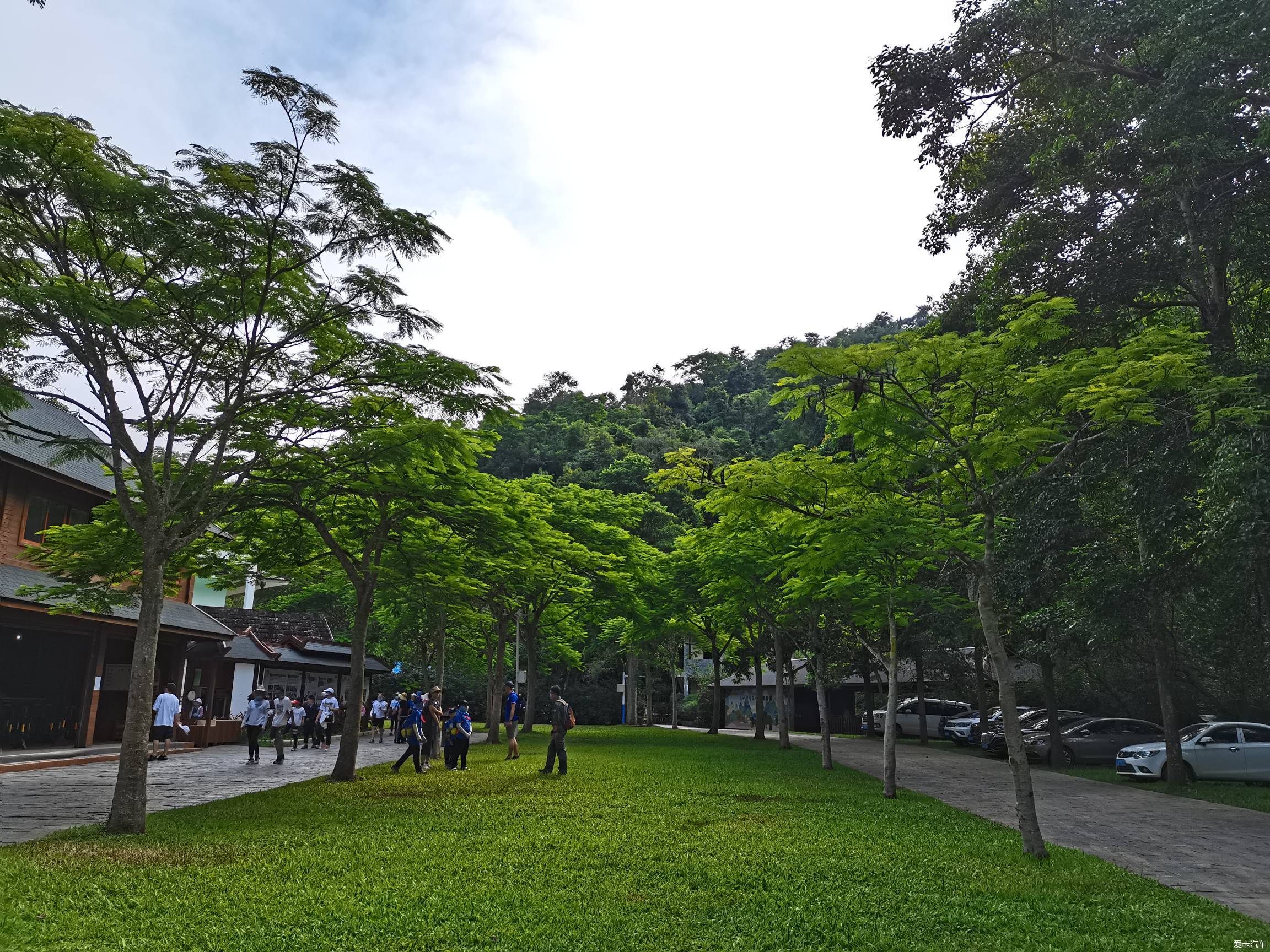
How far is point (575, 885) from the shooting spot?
7.27 m

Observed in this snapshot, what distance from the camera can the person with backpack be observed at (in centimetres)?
1658

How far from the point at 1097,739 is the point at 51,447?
28052 mm

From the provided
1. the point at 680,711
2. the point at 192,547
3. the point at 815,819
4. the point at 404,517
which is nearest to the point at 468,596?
the point at 404,517

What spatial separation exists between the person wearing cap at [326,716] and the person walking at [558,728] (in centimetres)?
1212

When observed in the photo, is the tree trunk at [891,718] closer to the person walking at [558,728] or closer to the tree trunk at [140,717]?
the person walking at [558,728]

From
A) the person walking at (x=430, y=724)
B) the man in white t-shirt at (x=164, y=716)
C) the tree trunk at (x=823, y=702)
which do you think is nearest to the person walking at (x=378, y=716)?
the man in white t-shirt at (x=164, y=716)

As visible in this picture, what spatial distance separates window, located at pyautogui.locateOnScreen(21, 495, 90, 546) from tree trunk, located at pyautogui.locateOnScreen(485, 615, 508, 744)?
11.8m

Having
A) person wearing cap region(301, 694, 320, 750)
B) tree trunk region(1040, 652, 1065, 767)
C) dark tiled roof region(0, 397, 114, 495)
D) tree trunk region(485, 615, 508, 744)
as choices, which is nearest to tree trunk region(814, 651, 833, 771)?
tree trunk region(1040, 652, 1065, 767)

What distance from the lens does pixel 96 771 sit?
57.5 ft

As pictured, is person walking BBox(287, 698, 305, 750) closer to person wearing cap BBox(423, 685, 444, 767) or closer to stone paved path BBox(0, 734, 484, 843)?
stone paved path BBox(0, 734, 484, 843)

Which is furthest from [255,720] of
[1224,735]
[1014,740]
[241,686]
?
[1224,735]

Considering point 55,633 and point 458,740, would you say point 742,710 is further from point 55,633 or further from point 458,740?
point 55,633

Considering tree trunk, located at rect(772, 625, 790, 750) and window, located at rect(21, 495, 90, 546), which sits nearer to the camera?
window, located at rect(21, 495, 90, 546)

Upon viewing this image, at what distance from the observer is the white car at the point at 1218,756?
19172mm
